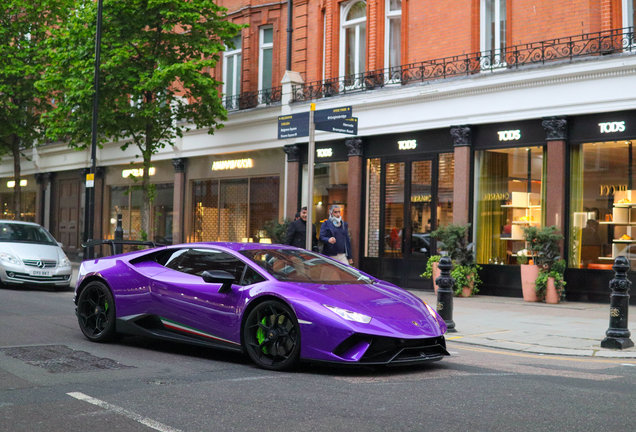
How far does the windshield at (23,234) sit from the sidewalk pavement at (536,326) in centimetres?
952

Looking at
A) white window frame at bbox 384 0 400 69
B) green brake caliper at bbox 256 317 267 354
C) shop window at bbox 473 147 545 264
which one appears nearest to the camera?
green brake caliper at bbox 256 317 267 354

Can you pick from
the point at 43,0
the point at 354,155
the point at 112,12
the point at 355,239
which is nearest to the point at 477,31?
the point at 354,155

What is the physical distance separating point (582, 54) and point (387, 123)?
17.7 feet

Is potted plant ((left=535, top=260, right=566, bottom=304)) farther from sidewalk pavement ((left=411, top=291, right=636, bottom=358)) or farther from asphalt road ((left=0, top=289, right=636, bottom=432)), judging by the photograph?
asphalt road ((left=0, top=289, right=636, bottom=432))

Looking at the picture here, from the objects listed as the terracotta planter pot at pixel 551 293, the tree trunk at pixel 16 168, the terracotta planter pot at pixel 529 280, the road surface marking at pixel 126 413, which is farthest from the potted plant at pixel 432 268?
the tree trunk at pixel 16 168

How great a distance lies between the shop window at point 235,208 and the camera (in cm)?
2339

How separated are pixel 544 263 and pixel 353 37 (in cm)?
911

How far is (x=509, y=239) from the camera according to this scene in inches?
672

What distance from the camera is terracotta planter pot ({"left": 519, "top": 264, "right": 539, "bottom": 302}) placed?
1562 centimetres

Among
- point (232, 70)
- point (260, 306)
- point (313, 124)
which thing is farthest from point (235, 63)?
point (260, 306)

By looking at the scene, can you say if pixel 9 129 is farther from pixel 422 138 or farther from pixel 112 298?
pixel 112 298

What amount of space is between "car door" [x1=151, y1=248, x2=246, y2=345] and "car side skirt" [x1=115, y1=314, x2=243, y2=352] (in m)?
0.01

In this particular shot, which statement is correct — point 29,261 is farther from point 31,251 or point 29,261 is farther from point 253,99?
point 253,99

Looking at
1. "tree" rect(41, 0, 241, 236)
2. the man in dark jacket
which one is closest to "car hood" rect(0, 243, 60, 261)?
"tree" rect(41, 0, 241, 236)
